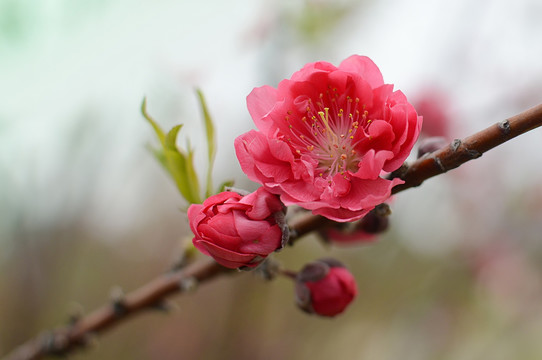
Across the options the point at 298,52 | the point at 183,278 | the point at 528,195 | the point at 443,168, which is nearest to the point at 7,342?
the point at 183,278

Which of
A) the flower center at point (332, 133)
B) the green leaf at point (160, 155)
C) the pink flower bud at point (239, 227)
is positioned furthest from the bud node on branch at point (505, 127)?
the green leaf at point (160, 155)

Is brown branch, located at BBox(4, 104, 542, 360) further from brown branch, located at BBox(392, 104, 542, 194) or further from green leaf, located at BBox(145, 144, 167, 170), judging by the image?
green leaf, located at BBox(145, 144, 167, 170)

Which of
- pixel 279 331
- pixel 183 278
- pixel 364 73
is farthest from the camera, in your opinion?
pixel 279 331

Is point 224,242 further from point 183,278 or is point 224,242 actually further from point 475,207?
point 475,207

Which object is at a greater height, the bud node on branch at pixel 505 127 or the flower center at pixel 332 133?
the bud node on branch at pixel 505 127

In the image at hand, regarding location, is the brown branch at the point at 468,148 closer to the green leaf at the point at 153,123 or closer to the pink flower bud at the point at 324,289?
the pink flower bud at the point at 324,289

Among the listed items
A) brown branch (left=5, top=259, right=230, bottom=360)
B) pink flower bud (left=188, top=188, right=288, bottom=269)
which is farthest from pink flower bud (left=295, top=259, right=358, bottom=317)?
pink flower bud (left=188, top=188, right=288, bottom=269)

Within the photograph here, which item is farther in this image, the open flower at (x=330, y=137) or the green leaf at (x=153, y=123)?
the green leaf at (x=153, y=123)
